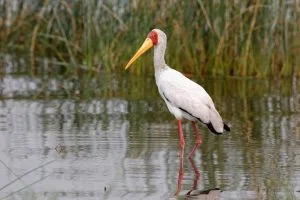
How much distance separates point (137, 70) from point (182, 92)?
5593 millimetres

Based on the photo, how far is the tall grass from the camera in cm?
1519

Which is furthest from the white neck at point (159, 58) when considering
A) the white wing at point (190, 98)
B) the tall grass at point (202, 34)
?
the tall grass at point (202, 34)

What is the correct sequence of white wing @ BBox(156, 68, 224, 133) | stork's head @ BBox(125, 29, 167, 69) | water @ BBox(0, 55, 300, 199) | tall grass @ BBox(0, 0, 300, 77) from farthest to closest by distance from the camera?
1. tall grass @ BBox(0, 0, 300, 77)
2. stork's head @ BBox(125, 29, 167, 69)
3. white wing @ BBox(156, 68, 224, 133)
4. water @ BBox(0, 55, 300, 199)

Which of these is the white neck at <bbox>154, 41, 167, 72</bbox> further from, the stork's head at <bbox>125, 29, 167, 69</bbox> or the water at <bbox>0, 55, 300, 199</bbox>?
the water at <bbox>0, 55, 300, 199</bbox>

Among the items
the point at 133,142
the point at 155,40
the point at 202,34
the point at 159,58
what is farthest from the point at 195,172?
the point at 202,34

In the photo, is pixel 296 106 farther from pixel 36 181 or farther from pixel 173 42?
pixel 36 181

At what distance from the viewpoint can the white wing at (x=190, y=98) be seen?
10.1 metres

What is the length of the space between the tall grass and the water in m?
0.29

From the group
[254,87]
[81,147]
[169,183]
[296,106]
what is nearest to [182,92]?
A: [81,147]

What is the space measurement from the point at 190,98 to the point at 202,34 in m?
5.13

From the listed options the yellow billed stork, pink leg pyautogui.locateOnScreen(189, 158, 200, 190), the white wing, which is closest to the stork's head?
the yellow billed stork

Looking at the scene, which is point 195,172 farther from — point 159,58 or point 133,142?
point 159,58

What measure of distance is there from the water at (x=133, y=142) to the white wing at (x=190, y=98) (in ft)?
1.04

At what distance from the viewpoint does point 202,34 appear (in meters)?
15.4
